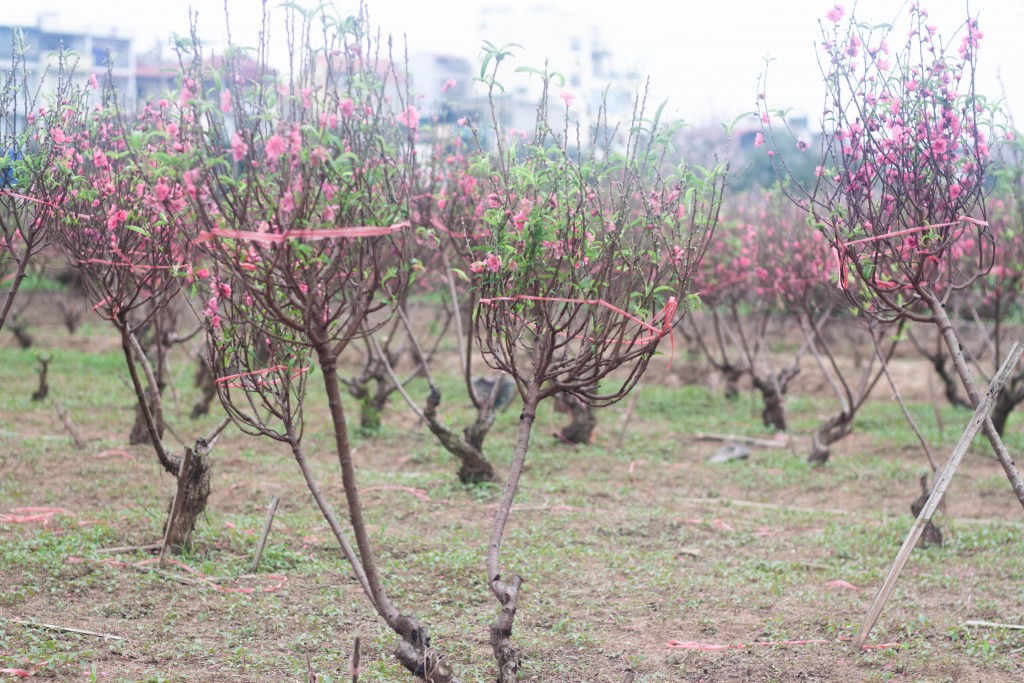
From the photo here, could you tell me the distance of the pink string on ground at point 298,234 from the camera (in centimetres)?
318

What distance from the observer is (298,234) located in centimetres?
320

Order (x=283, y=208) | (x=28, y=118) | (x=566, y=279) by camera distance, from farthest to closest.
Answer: (x=28, y=118) → (x=566, y=279) → (x=283, y=208)

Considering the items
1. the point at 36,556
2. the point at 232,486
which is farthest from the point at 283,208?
the point at 232,486

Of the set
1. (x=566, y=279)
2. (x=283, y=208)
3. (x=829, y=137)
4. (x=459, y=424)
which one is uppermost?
(x=829, y=137)

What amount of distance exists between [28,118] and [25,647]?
2.86m

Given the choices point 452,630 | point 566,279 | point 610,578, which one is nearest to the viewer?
point 566,279

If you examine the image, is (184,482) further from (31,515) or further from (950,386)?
(950,386)

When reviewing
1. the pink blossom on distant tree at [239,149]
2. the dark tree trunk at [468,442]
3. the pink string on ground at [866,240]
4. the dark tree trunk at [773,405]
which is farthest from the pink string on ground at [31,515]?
the dark tree trunk at [773,405]

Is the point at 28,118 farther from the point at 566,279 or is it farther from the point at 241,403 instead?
the point at 241,403

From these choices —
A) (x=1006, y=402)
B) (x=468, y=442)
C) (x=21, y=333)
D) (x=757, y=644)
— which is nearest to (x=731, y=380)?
(x=1006, y=402)

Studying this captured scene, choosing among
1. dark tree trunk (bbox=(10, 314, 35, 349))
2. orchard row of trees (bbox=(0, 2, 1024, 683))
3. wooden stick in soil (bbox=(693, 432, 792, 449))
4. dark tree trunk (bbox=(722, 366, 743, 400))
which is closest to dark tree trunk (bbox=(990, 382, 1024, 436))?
wooden stick in soil (bbox=(693, 432, 792, 449))

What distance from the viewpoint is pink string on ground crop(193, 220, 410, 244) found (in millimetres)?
3180

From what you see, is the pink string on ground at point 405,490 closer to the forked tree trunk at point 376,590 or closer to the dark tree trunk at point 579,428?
the dark tree trunk at point 579,428

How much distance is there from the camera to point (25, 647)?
14.1 ft
